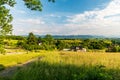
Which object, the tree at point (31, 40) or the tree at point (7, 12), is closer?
the tree at point (7, 12)

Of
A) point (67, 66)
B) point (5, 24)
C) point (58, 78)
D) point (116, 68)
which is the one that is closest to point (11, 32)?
point (5, 24)

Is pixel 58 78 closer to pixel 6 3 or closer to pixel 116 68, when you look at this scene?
pixel 116 68

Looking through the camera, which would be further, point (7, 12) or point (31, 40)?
point (31, 40)

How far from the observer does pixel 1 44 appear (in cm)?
1627

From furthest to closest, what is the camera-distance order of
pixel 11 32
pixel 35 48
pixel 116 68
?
pixel 35 48
pixel 11 32
pixel 116 68

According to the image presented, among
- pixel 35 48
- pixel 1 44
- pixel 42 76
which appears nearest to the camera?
pixel 42 76

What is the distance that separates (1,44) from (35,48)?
3299 inches

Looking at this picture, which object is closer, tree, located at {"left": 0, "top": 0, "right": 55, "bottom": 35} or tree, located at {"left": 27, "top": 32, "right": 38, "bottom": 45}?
tree, located at {"left": 0, "top": 0, "right": 55, "bottom": 35}

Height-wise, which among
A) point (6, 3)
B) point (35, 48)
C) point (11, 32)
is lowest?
point (35, 48)

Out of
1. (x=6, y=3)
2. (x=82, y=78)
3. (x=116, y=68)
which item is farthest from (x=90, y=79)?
(x=6, y=3)

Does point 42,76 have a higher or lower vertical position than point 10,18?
lower

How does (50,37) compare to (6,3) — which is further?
(50,37)

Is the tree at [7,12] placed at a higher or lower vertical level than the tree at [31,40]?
higher

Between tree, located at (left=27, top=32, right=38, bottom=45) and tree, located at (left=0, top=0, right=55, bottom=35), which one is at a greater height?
tree, located at (left=0, top=0, right=55, bottom=35)
